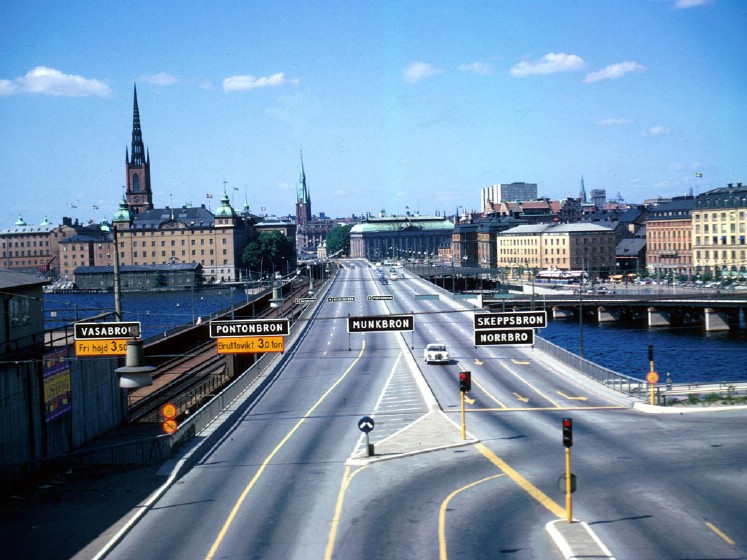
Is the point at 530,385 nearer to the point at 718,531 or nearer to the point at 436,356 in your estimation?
the point at 436,356

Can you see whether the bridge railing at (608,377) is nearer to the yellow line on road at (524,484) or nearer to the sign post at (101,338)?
the yellow line on road at (524,484)

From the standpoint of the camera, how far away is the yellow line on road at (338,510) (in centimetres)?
1942

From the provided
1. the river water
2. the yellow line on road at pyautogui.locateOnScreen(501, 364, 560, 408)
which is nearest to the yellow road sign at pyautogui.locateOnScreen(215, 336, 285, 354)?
the yellow line on road at pyautogui.locateOnScreen(501, 364, 560, 408)

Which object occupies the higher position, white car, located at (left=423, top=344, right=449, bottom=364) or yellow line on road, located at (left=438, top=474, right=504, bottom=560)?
yellow line on road, located at (left=438, top=474, right=504, bottom=560)

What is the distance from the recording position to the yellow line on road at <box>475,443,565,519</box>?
22.3 meters

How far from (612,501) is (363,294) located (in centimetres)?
10524

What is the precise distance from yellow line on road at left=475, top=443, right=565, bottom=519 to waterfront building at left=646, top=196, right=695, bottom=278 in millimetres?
142789

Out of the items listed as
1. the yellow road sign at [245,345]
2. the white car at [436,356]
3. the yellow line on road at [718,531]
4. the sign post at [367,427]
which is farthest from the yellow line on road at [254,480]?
the yellow line on road at [718,531]

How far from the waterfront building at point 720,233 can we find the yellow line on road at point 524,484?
393 ft

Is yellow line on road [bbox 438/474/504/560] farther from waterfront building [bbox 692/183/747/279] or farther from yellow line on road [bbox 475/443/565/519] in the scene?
waterfront building [bbox 692/183/747/279]

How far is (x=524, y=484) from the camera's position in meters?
24.6

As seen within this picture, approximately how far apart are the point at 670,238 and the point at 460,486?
6425 inches

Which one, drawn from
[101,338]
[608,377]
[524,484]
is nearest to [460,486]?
[524,484]

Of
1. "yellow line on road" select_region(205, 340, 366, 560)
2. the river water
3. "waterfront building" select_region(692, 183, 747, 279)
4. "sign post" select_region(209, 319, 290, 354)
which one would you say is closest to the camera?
"yellow line on road" select_region(205, 340, 366, 560)
